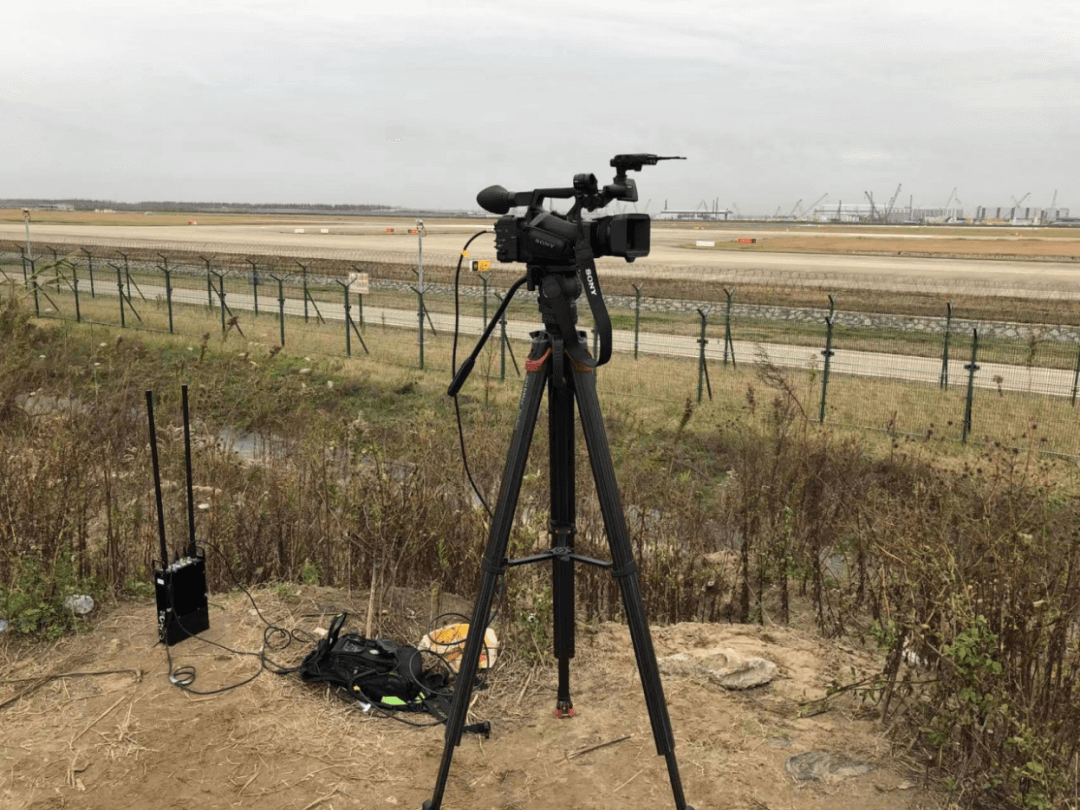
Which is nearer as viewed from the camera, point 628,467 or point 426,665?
point 426,665

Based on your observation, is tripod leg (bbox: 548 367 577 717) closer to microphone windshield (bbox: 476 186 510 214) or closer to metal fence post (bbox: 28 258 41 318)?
microphone windshield (bbox: 476 186 510 214)

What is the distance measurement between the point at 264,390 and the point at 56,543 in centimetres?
821

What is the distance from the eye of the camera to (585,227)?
10.5ft

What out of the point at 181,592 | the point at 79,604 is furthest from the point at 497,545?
the point at 79,604

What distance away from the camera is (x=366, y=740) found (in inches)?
160

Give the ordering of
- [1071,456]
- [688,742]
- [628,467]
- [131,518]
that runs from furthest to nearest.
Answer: [1071,456] < [628,467] < [131,518] < [688,742]

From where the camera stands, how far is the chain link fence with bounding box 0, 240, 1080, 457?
13594mm

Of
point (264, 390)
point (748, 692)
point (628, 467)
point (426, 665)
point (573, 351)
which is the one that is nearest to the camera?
point (573, 351)

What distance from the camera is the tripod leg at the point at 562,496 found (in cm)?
367

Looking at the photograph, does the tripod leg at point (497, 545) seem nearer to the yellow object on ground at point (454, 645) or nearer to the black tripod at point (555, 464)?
the black tripod at point (555, 464)

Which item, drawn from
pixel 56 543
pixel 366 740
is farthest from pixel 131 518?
pixel 366 740

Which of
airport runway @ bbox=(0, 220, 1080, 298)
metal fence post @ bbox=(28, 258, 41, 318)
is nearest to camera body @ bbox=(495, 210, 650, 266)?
metal fence post @ bbox=(28, 258, 41, 318)

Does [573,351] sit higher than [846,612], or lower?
higher

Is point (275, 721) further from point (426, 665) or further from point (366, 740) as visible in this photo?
point (426, 665)
